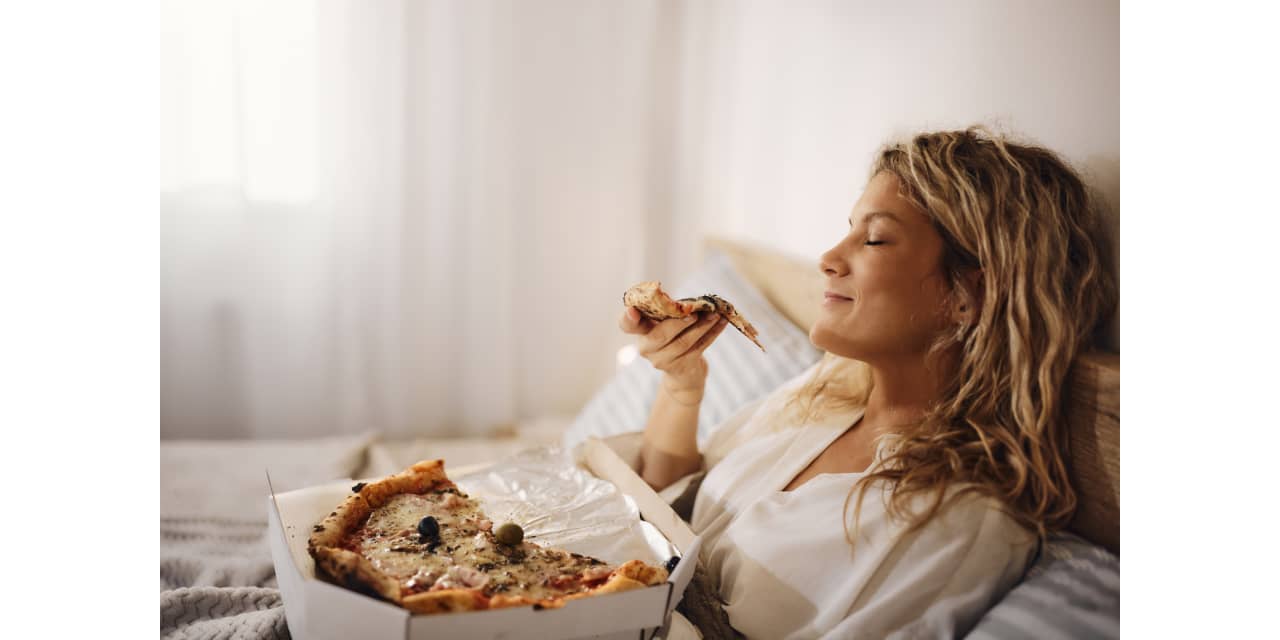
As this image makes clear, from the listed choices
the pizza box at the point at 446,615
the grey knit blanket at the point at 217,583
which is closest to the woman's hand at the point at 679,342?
the pizza box at the point at 446,615

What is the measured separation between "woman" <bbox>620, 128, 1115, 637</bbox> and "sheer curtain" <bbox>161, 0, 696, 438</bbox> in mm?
1217

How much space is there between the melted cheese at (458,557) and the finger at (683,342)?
357 millimetres

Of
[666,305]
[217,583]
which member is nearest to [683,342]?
[666,305]

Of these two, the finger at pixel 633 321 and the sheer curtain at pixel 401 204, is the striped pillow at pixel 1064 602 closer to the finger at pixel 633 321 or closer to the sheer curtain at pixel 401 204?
the finger at pixel 633 321

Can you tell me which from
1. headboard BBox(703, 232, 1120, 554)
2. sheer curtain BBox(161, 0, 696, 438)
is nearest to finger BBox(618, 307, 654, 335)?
headboard BBox(703, 232, 1120, 554)

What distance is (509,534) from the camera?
968 millimetres

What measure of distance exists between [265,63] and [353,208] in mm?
411

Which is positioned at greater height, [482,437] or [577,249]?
[577,249]

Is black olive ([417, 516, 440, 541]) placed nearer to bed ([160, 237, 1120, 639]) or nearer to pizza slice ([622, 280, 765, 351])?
bed ([160, 237, 1120, 639])

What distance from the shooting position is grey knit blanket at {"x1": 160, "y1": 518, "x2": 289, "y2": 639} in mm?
996

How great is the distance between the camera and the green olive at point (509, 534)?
3.18 feet
